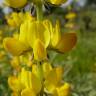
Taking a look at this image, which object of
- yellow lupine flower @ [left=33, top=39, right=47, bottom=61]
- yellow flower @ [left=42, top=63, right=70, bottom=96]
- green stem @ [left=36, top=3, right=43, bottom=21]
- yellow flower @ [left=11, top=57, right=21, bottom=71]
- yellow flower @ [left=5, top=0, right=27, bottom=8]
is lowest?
yellow flower @ [left=11, top=57, right=21, bottom=71]

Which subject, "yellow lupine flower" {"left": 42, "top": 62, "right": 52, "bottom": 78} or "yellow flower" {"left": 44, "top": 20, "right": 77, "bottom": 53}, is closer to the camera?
"yellow flower" {"left": 44, "top": 20, "right": 77, "bottom": 53}

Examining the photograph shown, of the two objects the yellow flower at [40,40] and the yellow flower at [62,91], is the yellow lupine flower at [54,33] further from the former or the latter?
the yellow flower at [62,91]

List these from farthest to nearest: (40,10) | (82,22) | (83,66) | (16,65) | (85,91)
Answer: (82,22) < (83,66) < (85,91) < (16,65) < (40,10)

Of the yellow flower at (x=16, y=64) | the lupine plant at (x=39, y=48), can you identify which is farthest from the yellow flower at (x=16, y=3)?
the yellow flower at (x=16, y=64)

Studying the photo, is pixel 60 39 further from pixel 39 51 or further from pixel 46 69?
pixel 46 69

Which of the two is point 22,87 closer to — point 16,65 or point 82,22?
point 16,65

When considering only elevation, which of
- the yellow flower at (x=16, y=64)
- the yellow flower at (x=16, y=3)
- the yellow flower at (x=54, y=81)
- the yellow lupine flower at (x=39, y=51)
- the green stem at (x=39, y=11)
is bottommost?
the yellow flower at (x=16, y=64)

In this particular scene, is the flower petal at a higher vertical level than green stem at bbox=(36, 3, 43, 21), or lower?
lower

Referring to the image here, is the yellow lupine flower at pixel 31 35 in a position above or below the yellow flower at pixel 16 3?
below

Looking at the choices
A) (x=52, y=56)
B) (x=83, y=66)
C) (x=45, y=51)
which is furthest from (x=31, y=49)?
(x=83, y=66)

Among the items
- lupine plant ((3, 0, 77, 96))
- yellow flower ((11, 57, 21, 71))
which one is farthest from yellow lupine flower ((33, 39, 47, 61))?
yellow flower ((11, 57, 21, 71))

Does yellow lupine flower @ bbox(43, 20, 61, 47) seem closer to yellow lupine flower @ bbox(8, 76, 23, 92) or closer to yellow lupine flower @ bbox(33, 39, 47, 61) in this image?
yellow lupine flower @ bbox(33, 39, 47, 61)
